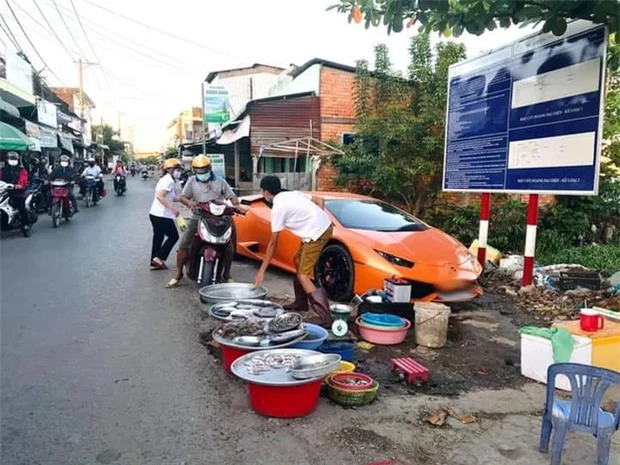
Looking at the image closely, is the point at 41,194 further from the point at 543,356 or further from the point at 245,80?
the point at 245,80


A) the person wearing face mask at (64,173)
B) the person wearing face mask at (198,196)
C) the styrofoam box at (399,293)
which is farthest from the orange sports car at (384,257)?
the person wearing face mask at (64,173)

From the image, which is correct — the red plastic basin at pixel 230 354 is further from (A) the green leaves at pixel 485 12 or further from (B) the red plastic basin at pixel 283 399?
(A) the green leaves at pixel 485 12

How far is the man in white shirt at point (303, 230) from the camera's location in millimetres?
5227

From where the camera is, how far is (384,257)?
5930 millimetres

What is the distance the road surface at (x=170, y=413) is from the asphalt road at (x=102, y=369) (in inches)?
0.4

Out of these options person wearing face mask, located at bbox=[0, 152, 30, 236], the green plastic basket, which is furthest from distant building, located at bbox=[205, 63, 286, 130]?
the green plastic basket

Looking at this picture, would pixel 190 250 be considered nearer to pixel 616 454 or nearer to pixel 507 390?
pixel 507 390

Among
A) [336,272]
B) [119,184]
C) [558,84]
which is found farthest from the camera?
[119,184]

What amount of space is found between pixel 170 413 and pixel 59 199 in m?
10.3

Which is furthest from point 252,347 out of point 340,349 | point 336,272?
point 336,272

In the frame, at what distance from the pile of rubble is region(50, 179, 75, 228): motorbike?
9.50 meters

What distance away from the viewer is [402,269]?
5816mm

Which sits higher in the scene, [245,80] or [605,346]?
[245,80]

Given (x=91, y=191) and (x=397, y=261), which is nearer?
(x=397, y=261)
